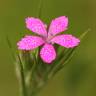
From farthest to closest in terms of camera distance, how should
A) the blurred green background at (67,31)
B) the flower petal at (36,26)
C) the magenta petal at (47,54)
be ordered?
the blurred green background at (67,31)
the flower petal at (36,26)
the magenta petal at (47,54)

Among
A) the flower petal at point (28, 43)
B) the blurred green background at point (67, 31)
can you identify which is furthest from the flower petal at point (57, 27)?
the blurred green background at point (67, 31)

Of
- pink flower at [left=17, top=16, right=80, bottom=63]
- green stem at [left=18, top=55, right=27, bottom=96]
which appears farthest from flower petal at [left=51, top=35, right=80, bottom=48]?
green stem at [left=18, top=55, right=27, bottom=96]

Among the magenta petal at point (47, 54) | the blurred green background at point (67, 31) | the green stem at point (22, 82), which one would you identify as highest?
the magenta petal at point (47, 54)

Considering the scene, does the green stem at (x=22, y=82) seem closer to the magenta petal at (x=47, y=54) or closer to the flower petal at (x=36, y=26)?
the magenta petal at (x=47, y=54)

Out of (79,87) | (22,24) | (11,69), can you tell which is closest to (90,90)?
(79,87)

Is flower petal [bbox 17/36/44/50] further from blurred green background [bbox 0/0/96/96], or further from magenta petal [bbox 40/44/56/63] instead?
blurred green background [bbox 0/0/96/96]

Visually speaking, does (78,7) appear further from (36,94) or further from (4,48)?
(36,94)
